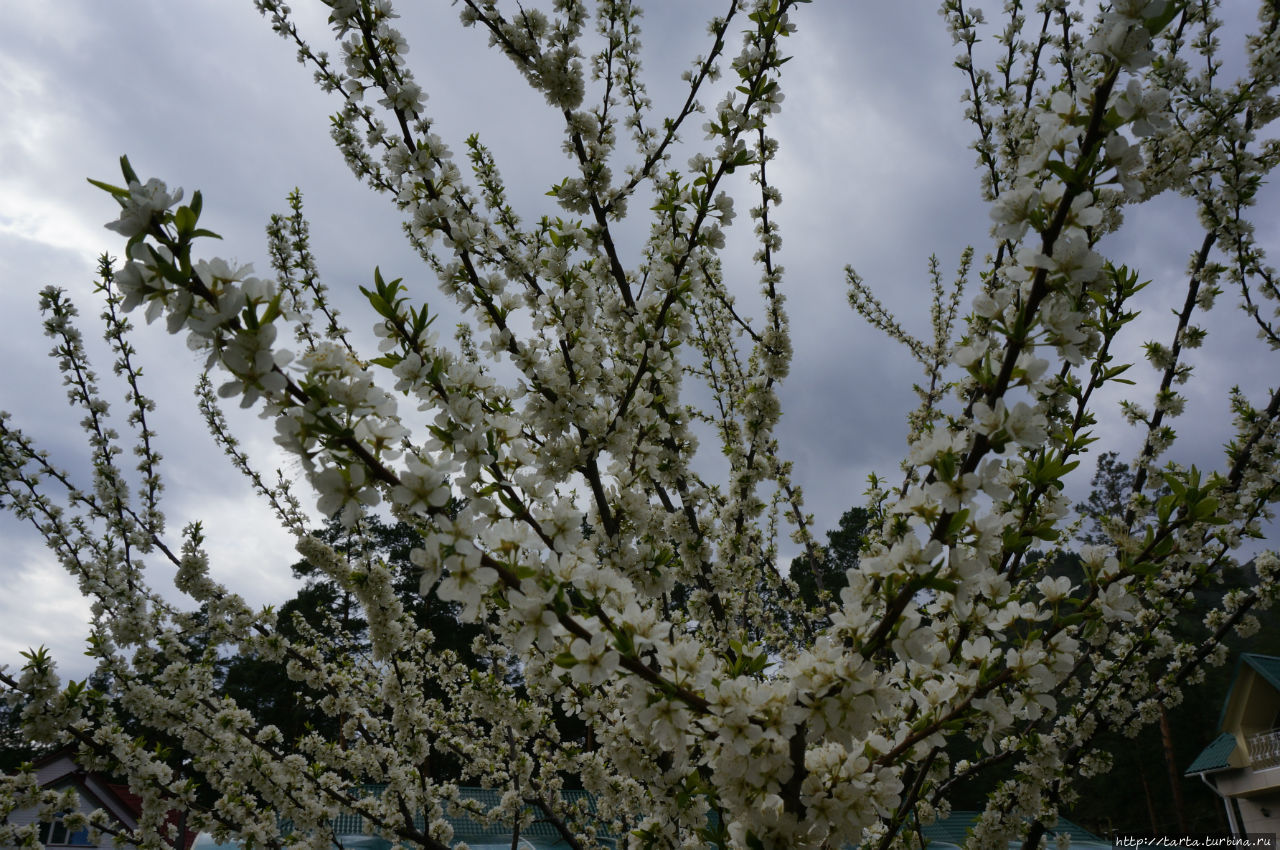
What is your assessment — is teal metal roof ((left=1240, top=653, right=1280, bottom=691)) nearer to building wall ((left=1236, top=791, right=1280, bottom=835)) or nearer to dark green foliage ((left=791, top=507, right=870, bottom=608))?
building wall ((left=1236, top=791, right=1280, bottom=835))

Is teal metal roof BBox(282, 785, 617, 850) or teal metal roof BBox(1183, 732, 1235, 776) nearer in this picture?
teal metal roof BBox(282, 785, 617, 850)

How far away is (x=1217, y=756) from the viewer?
14.1 metres

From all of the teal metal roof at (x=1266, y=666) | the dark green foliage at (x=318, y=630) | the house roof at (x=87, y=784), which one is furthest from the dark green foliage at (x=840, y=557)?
the house roof at (x=87, y=784)

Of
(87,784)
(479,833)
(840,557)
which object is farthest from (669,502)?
(840,557)

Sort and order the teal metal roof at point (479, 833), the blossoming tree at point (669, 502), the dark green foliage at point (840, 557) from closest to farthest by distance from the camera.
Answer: the blossoming tree at point (669, 502), the teal metal roof at point (479, 833), the dark green foliage at point (840, 557)

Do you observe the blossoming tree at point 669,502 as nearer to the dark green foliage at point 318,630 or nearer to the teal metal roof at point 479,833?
the teal metal roof at point 479,833

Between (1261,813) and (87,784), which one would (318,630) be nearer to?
(87,784)

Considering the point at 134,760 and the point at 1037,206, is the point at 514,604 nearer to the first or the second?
the point at 1037,206

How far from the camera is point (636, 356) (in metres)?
3.69

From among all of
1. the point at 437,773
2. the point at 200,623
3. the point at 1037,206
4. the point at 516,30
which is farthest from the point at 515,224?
the point at 437,773

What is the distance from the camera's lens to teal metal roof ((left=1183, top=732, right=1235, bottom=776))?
13.8 m

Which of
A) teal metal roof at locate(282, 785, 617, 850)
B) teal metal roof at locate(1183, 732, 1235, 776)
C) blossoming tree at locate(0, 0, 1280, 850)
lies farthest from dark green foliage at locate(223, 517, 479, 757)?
teal metal roof at locate(1183, 732, 1235, 776)

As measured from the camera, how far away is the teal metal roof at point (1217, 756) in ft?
45.4

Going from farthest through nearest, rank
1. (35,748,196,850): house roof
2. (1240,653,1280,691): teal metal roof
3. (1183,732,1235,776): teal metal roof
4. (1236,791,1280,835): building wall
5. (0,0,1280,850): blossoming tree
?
1. (1183,732,1235,776): teal metal roof
2. (1240,653,1280,691): teal metal roof
3. (1236,791,1280,835): building wall
4. (35,748,196,850): house roof
5. (0,0,1280,850): blossoming tree
